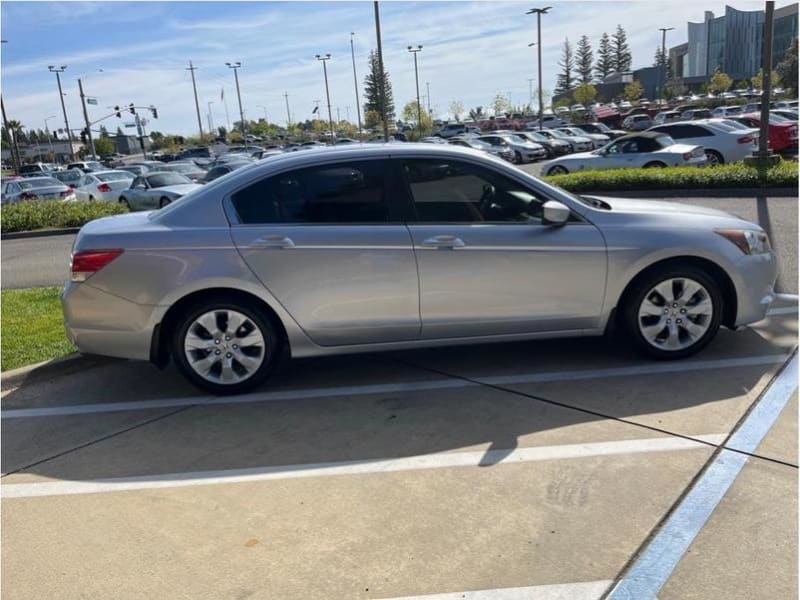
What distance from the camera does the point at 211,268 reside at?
446cm

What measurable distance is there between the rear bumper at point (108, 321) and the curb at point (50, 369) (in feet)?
2.94

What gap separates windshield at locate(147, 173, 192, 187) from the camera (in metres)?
18.8

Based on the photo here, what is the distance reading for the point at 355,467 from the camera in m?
3.63

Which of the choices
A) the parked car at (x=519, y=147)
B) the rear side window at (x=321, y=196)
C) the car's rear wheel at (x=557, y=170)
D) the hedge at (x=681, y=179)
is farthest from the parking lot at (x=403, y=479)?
the parked car at (x=519, y=147)

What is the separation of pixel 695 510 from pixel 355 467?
165cm

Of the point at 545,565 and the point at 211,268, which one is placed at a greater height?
the point at 211,268

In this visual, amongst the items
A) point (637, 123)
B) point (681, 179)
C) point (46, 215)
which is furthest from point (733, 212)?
point (637, 123)

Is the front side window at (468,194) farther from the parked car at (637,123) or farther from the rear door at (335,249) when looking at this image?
the parked car at (637,123)

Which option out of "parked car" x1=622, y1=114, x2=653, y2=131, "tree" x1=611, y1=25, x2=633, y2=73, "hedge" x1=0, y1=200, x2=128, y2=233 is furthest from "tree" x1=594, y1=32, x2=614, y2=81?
"hedge" x1=0, y1=200, x2=128, y2=233

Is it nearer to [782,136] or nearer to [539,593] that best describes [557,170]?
[782,136]

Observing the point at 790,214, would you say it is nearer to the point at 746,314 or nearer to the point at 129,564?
the point at 746,314

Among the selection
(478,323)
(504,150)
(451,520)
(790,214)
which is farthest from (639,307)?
(504,150)

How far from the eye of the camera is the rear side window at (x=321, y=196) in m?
4.60

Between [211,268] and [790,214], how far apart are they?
31.9 feet
